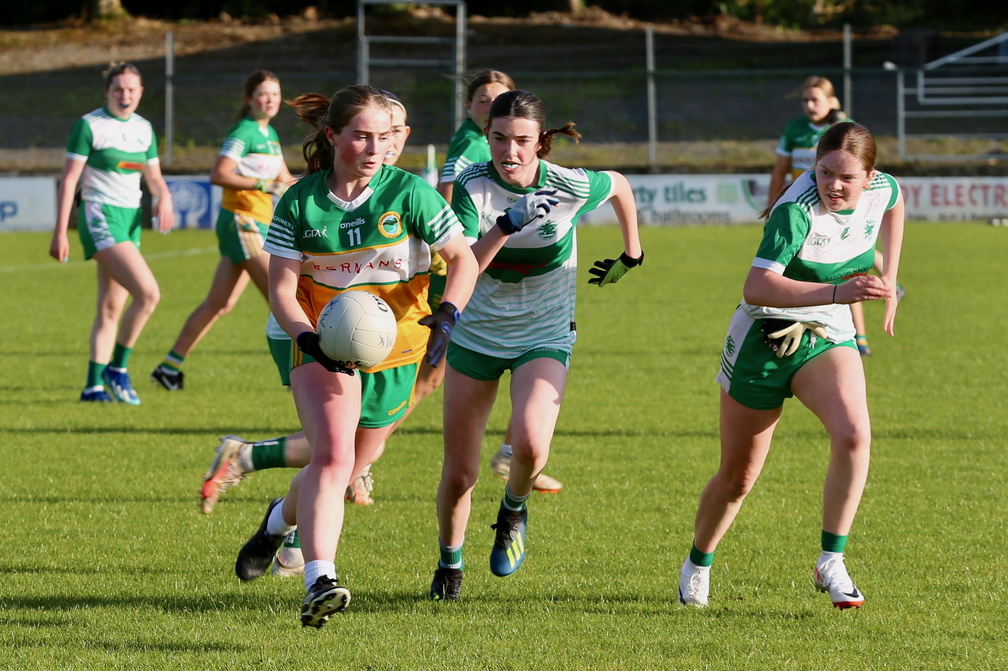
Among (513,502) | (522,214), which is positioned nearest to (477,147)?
(522,214)

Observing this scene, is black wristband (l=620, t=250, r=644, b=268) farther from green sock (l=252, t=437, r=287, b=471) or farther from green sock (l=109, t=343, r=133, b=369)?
green sock (l=109, t=343, r=133, b=369)

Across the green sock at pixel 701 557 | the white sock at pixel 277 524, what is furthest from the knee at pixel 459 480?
the green sock at pixel 701 557

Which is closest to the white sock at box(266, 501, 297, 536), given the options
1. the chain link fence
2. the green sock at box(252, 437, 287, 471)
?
the green sock at box(252, 437, 287, 471)

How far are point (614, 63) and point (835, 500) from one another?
31.4m

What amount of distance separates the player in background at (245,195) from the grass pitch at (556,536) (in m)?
0.52

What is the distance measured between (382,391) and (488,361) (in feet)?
2.04

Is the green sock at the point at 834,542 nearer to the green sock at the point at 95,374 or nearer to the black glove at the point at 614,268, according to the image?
the black glove at the point at 614,268

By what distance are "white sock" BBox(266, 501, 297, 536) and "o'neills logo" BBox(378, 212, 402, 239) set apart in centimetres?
115

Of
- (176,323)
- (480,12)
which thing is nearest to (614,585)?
(176,323)

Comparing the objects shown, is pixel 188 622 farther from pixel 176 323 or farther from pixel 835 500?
pixel 176 323

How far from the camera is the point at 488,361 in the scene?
189 inches

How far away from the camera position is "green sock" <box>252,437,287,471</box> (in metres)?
5.10

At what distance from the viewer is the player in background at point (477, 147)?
6.34 m

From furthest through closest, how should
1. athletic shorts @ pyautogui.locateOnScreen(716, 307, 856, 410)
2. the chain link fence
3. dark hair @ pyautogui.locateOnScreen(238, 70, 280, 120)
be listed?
the chain link fence
dark hair @ pyautogui.locateOnScreen(238, 70, 280, 120)
athletic shorts @ pyautogui.locateOnScreen(716, 307, 856, 410)
